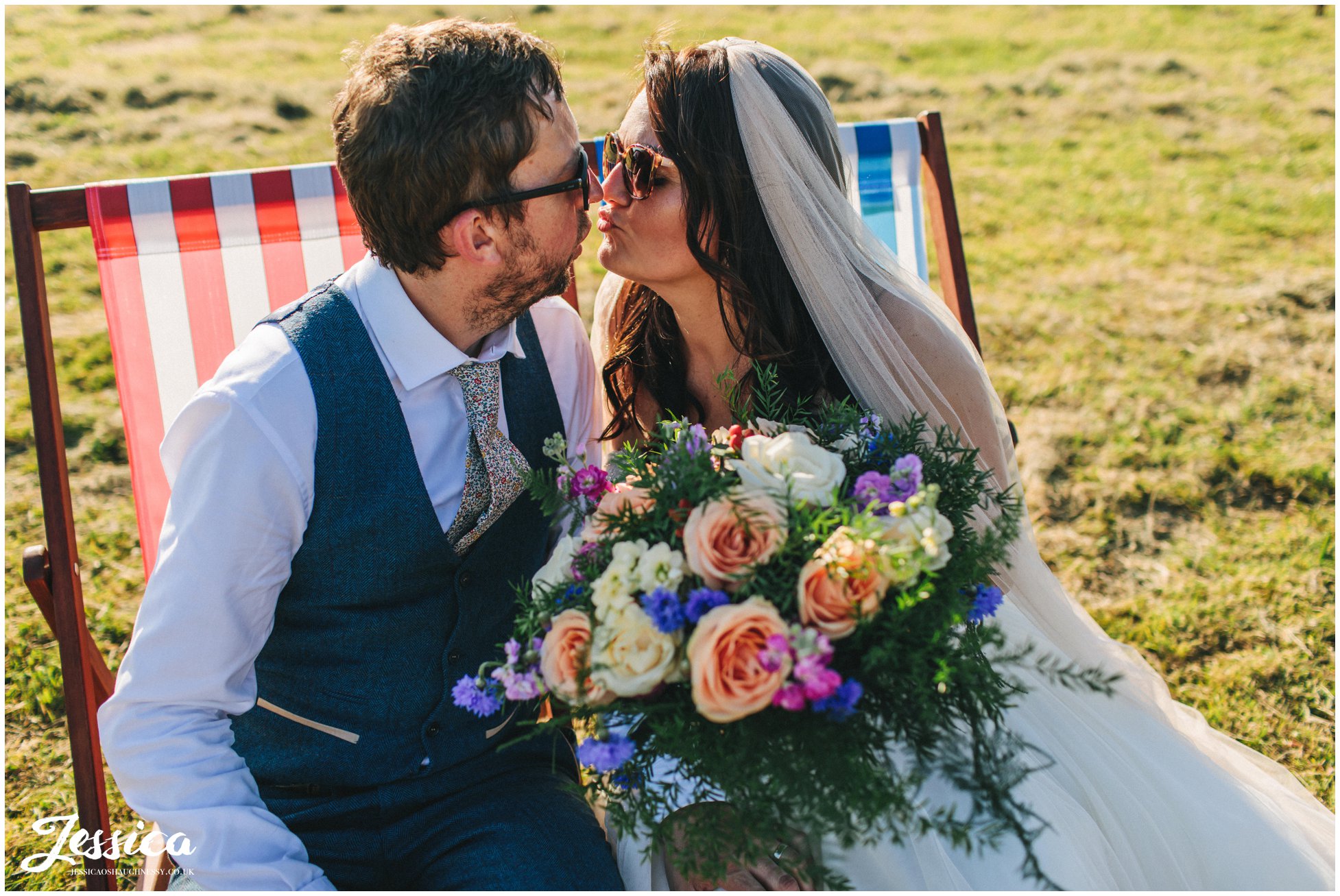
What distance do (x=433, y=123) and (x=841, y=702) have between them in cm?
141

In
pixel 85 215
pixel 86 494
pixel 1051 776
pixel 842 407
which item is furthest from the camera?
pixel 86 494

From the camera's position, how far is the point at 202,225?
3217 millimetres

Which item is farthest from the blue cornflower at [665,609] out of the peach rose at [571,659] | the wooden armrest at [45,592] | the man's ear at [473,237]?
the wooden armrest at [45,592]

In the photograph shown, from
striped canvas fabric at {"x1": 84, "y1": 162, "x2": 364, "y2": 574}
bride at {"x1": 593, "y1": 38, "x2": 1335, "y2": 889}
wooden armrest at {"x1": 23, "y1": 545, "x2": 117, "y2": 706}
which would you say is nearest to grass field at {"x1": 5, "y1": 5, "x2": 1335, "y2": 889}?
wooden armrest at {"x1": 23, "y1": 545, "x2": 117, "y2": 706}

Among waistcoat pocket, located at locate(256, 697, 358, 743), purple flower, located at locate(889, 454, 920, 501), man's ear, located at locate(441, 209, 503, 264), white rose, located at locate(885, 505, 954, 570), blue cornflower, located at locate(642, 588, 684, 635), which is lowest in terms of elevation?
waistcoat pocket, located at locate(256, 697, 358, 743)

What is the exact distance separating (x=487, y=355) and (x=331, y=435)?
17.1 inches

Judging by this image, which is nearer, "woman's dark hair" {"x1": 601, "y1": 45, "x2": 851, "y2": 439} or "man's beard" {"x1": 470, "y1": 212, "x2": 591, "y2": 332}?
"man's beard" {"x1": 470, "y1": 212, "x2": 591, "y2": 332}

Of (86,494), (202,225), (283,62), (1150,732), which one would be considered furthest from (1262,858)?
(283,62)

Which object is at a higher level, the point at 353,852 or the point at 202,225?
the point at 202,225

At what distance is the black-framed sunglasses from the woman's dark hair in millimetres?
320

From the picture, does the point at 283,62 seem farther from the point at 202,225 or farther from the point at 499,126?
the point at 499,126

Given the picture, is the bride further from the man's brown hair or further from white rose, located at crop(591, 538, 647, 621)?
white rose, located at crop(591, 538, 647, 621)

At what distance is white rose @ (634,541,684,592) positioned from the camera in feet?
5.45

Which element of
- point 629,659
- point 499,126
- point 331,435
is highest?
point 499,126
